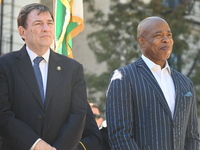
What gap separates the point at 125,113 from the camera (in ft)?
16.2

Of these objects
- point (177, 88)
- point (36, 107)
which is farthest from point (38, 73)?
point (177, 88)

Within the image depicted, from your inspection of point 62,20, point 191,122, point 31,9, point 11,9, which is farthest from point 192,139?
point 11,9

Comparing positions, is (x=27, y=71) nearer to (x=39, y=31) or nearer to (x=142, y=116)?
(x=39, y=31)

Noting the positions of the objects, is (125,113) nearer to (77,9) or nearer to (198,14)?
(77,9)

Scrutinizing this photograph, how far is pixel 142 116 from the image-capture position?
497cm

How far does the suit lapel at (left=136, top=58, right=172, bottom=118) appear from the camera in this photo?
16.5 ft

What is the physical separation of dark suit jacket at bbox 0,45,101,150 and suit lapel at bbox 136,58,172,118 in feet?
2.22

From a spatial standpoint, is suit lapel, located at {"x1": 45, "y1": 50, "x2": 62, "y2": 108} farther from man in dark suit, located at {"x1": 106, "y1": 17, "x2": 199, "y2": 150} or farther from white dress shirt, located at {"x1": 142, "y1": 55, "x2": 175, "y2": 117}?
white dress shirt, located at {"x1": 142, "y1": 55, "x2": 175, "y2": 117}

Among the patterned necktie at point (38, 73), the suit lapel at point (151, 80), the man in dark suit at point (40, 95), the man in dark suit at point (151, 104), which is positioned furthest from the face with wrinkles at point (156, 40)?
the patterned necktie at point (38, 73)

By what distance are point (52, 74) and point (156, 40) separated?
1100 millimetres

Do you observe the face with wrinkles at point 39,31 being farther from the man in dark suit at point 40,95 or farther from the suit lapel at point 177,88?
the suit lapel at point 177,88

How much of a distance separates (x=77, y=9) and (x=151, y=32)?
66.0 inches

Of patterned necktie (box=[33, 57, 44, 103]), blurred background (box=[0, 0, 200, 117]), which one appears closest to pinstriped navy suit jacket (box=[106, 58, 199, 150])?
patterned necktie (box=[33, 57, 44, 103])

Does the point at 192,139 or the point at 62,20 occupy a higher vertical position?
the point at 62,20
